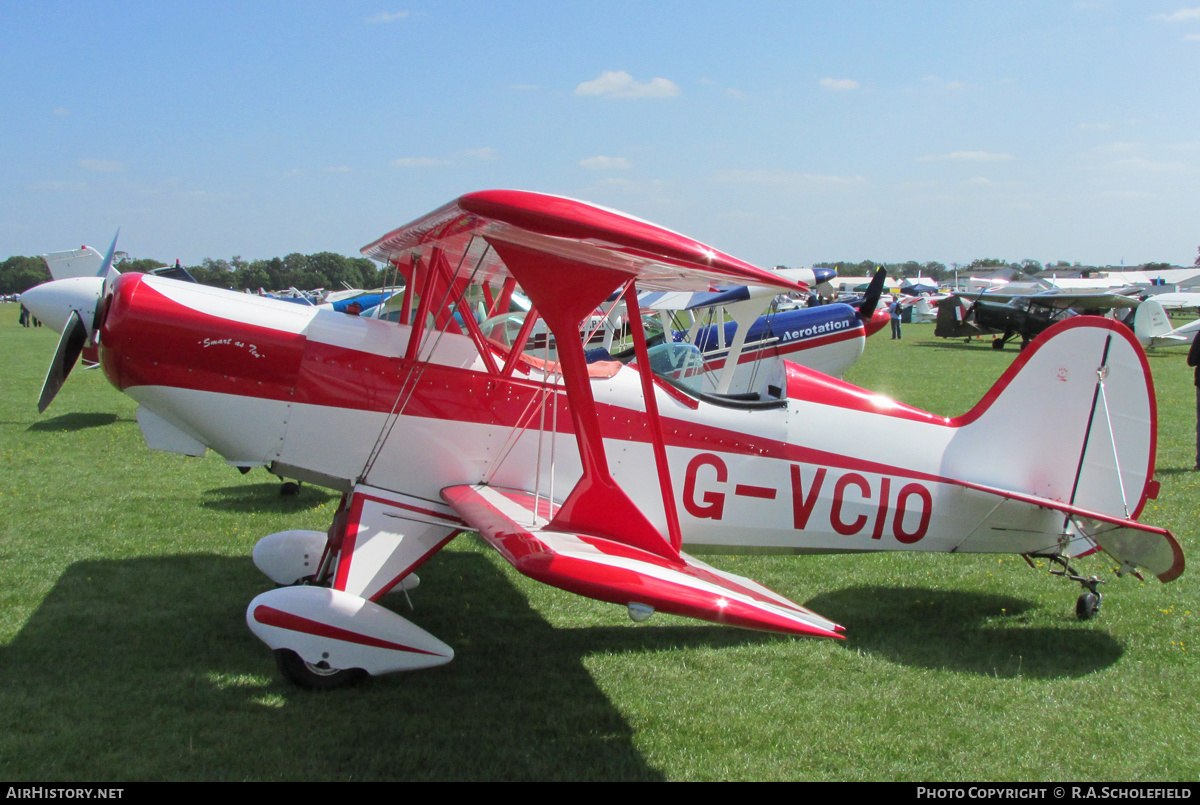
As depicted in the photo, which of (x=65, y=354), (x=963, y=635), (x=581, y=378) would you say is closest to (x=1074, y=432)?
(x=963, y=635)

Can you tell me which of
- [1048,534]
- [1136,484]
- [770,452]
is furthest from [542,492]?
[1136,484]

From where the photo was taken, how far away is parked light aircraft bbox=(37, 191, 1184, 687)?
347 centimetres

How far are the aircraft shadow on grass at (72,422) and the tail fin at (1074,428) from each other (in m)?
11.2

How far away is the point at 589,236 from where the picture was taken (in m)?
3.02

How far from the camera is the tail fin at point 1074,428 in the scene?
4.87m

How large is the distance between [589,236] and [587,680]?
95.2 inches

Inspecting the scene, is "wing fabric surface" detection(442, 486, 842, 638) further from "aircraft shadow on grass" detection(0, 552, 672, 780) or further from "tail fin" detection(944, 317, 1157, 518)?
"tail fin" detection(944, 317, 1157, 518)

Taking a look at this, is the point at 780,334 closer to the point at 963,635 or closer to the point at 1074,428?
the point at 1074,428

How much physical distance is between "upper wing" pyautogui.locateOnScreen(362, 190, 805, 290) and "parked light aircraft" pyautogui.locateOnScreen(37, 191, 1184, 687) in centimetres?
1

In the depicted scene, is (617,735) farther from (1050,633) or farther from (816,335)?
(816,335)

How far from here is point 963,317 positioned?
31.0 m

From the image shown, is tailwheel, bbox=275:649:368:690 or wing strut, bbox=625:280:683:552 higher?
wing strut, bbox=625:280:683:552

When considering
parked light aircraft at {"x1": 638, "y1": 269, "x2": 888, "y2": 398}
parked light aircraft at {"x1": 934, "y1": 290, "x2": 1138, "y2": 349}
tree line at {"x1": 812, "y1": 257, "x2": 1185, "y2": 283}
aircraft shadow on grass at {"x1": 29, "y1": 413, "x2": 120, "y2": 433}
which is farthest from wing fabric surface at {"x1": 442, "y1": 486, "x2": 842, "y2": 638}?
tree line at {"x1": 812, "y1": 257, "x2": 1185, "y2": 283}

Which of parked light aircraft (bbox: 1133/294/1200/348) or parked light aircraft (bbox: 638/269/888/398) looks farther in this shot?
parked light aircraft (bbox: 1133/294/1200/348)
